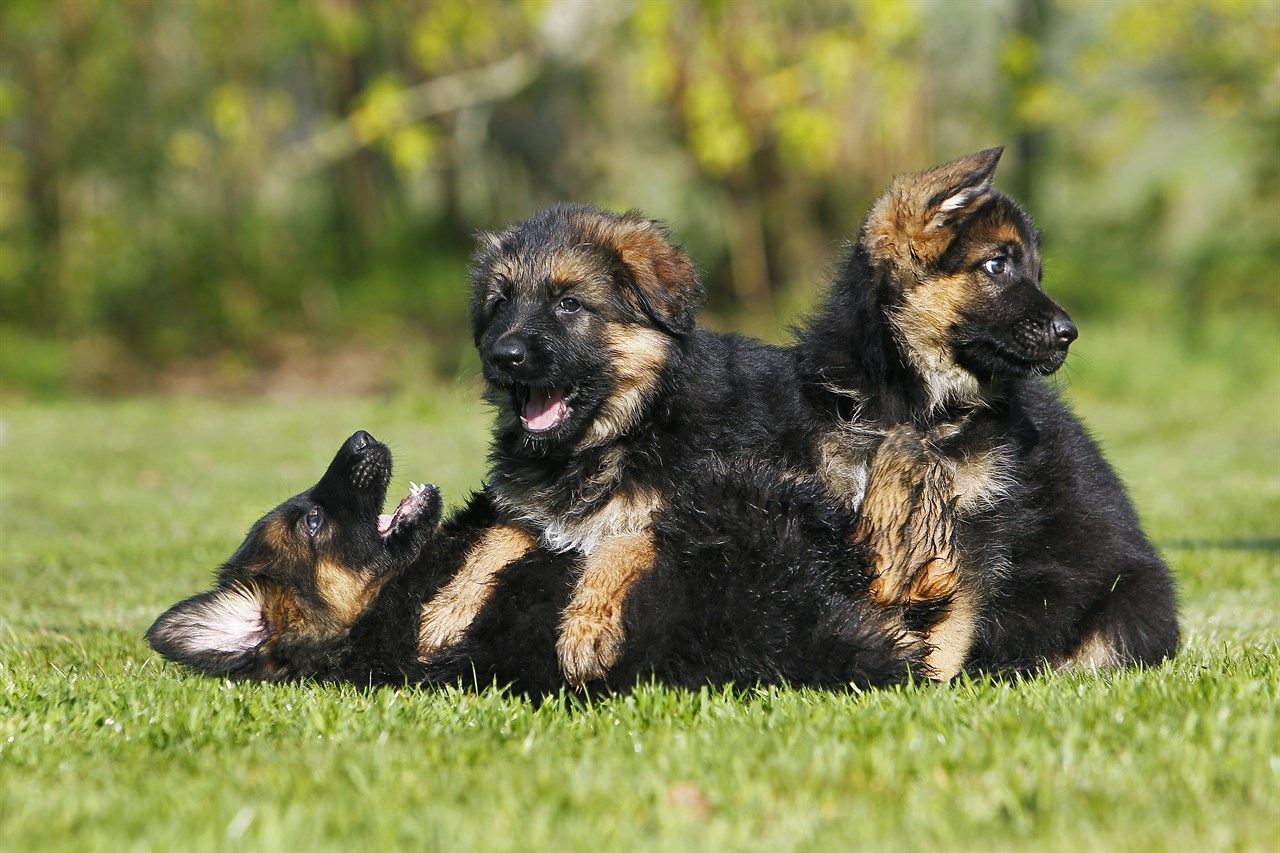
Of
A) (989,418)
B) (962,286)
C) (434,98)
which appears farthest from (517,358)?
(434,98)

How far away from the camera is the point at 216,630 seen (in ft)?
15.3

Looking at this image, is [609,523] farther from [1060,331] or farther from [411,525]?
[1060,331]

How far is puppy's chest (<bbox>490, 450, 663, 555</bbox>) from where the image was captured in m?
4.79

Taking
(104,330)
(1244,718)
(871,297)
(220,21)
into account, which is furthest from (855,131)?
(1244,718)

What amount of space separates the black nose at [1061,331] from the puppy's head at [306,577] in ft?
7.65

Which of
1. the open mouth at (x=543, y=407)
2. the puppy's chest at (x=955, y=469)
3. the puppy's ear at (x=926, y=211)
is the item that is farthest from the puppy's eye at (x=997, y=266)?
the open mouth at (x=543, y=407)

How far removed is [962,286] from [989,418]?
0.49 meters

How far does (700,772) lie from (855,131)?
14383 millimetres

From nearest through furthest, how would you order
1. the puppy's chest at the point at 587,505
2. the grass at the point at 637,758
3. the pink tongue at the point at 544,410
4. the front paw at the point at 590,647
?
the grass at the point at 637,758 < the front paw at the point at 590,647 < the puppy's chest at the point at 587,505 < the pink tongue at the point at 544,410

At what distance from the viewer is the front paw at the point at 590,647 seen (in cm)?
426

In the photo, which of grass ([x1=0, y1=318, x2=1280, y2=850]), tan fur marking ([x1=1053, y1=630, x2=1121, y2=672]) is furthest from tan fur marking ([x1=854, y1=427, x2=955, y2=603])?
tan fur marking ([x1=1053, y1=630, x2=1121, y2=672])

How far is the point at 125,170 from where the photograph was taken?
16297 millimetres

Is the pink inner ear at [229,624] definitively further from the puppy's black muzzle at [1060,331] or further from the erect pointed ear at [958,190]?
the puppy's black muzzle at [1060,331]

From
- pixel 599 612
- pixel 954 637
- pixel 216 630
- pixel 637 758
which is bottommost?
pixel 954 637
